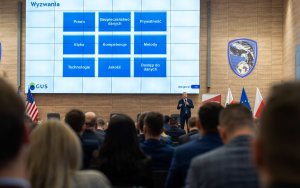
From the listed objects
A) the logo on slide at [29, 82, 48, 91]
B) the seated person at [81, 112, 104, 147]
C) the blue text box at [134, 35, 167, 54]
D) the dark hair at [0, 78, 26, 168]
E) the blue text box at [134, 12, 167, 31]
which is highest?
the blue text box at [134, 12, 167, 31]

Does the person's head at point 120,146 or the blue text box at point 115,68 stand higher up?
the blue text box at point 115,68

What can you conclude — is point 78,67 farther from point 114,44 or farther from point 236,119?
point 236,119

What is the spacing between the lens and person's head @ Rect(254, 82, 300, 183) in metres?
0.94

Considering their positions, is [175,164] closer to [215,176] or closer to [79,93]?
[215,176]

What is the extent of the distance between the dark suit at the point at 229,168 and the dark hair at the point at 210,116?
1100 mm

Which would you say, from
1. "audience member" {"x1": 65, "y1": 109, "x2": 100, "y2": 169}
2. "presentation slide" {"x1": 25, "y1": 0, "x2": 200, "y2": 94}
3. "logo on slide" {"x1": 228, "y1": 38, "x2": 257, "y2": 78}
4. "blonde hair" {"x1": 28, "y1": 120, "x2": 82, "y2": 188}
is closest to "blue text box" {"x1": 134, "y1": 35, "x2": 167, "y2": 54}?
"presentation slide" {"x1": 25, "y1": 0, "x2": 200, "y2": 94}

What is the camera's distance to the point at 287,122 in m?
0.96

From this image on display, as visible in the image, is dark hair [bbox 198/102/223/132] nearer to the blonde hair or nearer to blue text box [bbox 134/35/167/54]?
the blonde hair

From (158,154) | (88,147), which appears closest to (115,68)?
(88,147)

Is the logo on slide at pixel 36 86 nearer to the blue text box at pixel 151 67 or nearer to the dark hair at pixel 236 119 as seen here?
A: the blue text box at pixel 151 67

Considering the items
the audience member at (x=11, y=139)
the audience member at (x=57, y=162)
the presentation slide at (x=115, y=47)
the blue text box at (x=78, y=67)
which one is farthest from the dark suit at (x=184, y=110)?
the audience member at (x=11, y=139)

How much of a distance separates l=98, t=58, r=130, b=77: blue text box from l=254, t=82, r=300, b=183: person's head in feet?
47.8

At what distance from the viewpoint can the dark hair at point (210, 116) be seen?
3637mm

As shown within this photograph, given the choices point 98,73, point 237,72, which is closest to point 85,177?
point 98,73
